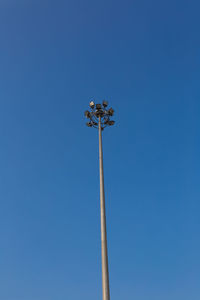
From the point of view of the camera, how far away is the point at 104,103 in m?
20.8

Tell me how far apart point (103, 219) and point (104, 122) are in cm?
711

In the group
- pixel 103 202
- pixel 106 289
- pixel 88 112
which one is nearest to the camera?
pixel 106 289

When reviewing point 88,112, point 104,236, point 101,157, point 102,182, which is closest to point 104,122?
point 88,112

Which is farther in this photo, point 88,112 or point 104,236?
point 88,112

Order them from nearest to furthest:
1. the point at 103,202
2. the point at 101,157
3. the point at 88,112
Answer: the point at 103,202 → the point at 101,157 → the point at 88,112

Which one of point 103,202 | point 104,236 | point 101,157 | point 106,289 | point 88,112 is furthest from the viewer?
point 88,112

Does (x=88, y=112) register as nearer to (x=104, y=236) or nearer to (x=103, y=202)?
(x=103, y=202)

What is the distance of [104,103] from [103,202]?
723 cm

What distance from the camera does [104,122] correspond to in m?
20.8

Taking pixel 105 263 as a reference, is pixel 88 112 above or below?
above

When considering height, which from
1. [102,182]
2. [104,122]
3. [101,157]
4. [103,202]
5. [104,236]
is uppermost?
[104,122]

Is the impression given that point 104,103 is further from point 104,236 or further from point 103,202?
point 104,236

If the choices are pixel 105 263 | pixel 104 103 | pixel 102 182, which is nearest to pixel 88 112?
pixel 104 103

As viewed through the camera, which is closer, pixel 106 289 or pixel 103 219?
pixel 106 289
